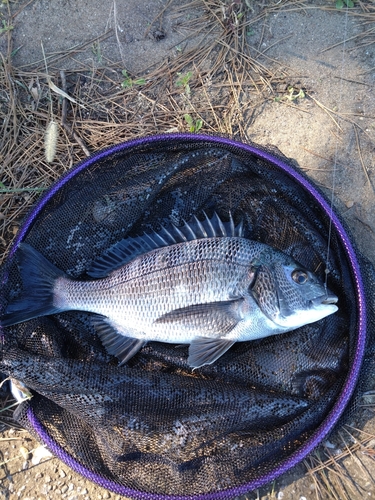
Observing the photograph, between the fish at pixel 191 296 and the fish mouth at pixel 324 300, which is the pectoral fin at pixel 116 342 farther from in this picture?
the fish mouth at pixel 324 300

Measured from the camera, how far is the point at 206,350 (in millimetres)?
3141

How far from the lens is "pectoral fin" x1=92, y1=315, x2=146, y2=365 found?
323 centimetres

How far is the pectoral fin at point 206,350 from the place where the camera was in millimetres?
3121

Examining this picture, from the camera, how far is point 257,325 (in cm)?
313

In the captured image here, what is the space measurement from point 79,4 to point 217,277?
271cm

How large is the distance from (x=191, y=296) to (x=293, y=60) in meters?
2.22

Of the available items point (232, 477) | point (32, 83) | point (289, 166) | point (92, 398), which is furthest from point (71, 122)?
point (232, 477)

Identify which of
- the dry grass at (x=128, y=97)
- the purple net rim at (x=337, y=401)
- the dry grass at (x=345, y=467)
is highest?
the dry grass at (x=128, y=97)

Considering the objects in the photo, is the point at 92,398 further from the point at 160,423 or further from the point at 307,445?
the point at 307,445

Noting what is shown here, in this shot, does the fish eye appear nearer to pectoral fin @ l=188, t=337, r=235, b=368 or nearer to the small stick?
pectoral fin @ l=188, t=337, r=235, b=368

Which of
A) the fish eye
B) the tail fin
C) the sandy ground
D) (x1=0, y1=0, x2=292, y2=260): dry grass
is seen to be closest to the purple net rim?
the tail fin

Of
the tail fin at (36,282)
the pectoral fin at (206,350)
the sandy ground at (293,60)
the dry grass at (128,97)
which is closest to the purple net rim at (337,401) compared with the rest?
the tail fin at (36,282)

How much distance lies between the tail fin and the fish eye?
5.29 feet

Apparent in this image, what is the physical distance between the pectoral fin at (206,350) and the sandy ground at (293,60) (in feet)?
4.59
